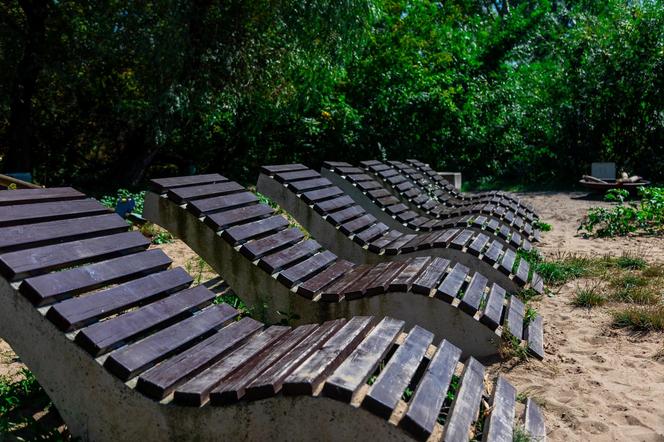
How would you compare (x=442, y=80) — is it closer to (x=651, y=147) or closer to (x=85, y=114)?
(x=651, y=147)

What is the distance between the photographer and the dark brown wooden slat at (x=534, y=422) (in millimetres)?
2898

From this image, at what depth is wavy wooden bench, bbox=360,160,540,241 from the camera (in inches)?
301

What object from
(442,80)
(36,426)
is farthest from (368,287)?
(442,80)

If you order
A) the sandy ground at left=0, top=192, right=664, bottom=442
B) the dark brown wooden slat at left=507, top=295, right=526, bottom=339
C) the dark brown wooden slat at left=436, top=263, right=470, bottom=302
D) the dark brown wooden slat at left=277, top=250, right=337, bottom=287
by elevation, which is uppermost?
the dark brown wooden slat at left=277, top=250, right=337, bottom=287

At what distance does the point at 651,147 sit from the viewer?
15.4m

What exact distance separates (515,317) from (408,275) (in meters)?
0.80

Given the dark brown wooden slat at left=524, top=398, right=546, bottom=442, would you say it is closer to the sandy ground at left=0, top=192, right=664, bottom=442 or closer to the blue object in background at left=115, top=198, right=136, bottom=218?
the sandy ground at left=0, top=192, right=664, bottom=442

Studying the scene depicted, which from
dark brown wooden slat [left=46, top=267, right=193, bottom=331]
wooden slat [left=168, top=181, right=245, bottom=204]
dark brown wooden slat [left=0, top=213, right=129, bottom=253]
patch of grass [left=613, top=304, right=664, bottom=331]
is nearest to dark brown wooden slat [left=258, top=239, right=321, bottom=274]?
wooden slat [left=168, top=181, right=245, bottom=204]

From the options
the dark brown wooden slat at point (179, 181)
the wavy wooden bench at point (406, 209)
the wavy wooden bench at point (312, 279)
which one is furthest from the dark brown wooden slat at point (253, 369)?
the wavy wooden bench at point (406, 209)

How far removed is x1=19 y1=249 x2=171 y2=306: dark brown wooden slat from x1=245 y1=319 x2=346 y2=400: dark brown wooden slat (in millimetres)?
959

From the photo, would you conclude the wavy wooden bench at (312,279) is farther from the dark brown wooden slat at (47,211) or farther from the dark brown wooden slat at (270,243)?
the dark brown wooden slat at (47,211)

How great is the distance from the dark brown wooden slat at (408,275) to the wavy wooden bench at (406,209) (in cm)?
173

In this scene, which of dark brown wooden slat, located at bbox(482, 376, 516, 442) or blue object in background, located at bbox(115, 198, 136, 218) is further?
blue object in background, located at bbox(115, 198, 136, 218)

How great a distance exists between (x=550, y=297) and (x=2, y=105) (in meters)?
9.41
